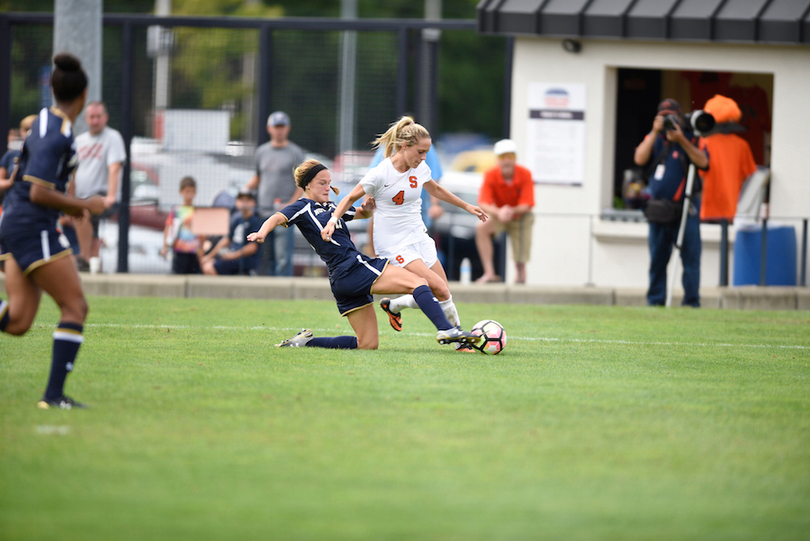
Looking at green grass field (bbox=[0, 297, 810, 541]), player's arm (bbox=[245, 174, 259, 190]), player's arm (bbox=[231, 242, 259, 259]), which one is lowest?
green grass field (bbox=[0, 297, 810, 541])

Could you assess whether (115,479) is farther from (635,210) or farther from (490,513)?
(635,210)

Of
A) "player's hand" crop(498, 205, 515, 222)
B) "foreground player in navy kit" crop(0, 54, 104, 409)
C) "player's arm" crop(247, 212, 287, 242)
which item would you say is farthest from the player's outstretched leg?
"player's hand" crop(498, 205, 515, 222)

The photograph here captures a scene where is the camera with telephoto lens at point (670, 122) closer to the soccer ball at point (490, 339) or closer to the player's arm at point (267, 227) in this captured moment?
the soccer ball at point (490, 339)

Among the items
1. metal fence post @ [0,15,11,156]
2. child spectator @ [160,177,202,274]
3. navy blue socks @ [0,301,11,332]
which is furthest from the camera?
metal fence post @ [0,15,11,156]

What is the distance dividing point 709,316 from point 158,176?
7879mm

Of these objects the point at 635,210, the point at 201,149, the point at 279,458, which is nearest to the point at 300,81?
the point at 201,149

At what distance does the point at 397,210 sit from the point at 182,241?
251 inches

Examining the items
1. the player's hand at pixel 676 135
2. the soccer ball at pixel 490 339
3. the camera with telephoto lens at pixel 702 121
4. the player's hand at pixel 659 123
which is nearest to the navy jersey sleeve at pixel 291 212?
the soccer ball at pixel 490 339

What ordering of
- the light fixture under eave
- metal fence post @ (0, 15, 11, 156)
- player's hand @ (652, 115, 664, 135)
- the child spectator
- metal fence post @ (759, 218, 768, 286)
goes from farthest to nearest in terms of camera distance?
metal fence post @ (0, 15, 11, 156) < the light fixture under eave < the child spectator < metal fence post @ (759, 218, 768, 286) < player's hand @ (652, 115, 664, 135)

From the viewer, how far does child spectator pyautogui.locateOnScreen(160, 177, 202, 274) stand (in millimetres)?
14484

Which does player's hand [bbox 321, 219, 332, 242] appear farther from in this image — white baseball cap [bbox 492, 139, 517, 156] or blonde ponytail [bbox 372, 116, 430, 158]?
white baseball cap [bbox 492, 139, 517, 156]

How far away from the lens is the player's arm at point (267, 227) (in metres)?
7.50

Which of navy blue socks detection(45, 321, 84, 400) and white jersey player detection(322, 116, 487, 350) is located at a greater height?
white jersey player detection(322, 116, 487, 350)

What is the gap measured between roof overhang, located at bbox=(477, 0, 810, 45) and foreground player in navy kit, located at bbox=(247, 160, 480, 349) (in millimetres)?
7318
